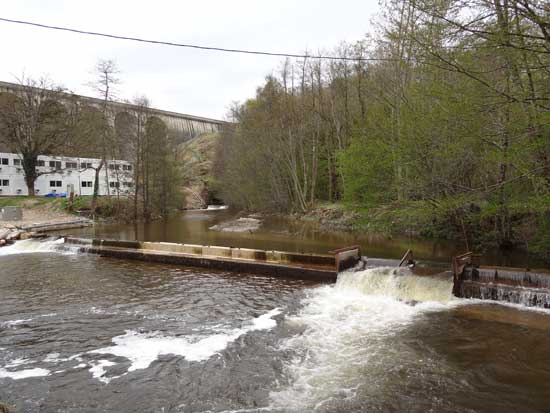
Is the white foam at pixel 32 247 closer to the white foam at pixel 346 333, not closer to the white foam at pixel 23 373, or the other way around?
the white foam at pixel 23 373

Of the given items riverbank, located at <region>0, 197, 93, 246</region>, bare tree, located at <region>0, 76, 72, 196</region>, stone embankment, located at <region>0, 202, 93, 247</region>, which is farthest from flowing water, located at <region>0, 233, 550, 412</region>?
bare tree, located at <region>0, 76, 72, 196</region>

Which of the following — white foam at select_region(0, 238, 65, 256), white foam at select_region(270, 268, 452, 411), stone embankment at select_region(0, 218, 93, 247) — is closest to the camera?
white foam at select_region(270, 268, 452, 411)

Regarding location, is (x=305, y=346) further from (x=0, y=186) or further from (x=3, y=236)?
(x=0, y=186)

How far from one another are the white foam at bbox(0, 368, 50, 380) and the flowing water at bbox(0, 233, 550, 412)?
3 cm

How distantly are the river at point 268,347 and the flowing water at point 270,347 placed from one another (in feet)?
0.10

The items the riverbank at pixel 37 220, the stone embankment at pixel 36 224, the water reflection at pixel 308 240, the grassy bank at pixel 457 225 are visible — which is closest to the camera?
the grassy bank at pixel 457 225

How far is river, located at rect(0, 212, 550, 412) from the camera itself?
237 inches

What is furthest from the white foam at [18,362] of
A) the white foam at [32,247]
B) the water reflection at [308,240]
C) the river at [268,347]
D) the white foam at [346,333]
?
the white foam at [32,247]

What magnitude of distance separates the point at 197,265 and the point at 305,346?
8600 millimetres

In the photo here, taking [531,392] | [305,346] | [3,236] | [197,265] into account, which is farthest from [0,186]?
[531,392]

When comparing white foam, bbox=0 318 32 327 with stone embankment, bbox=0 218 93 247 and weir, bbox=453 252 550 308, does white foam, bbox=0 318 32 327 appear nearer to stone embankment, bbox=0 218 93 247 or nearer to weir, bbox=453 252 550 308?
weir, bbox=453 252 550 308

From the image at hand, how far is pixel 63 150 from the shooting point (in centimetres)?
4162

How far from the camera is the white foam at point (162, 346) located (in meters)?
7.53

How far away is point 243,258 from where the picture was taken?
15430 millimetres
